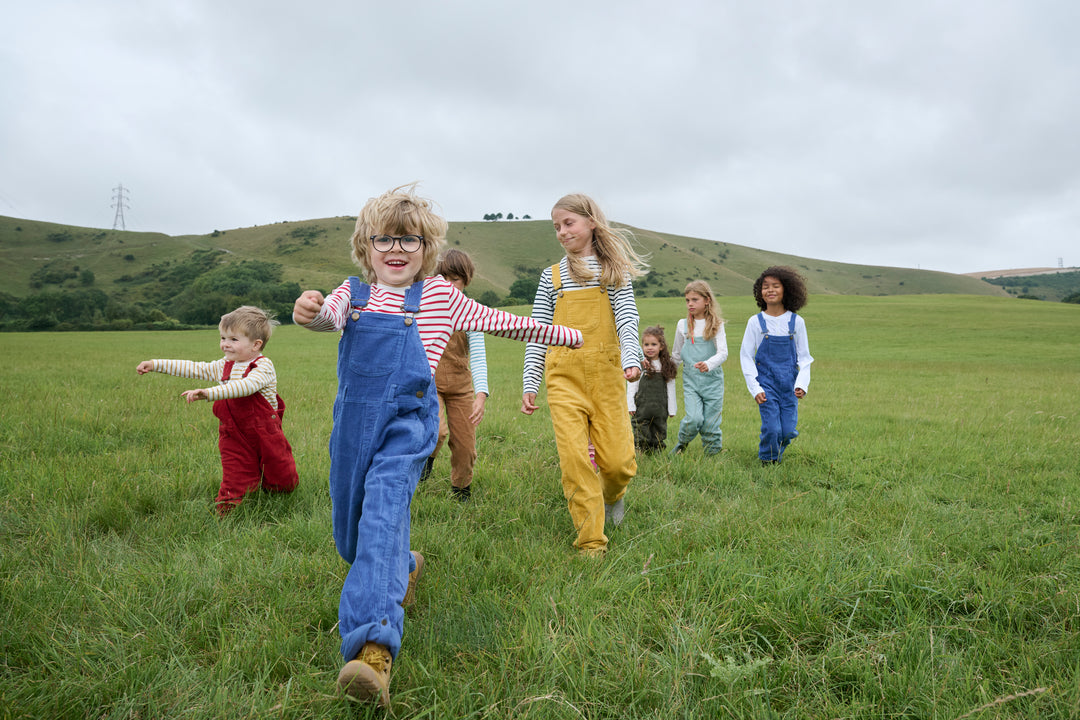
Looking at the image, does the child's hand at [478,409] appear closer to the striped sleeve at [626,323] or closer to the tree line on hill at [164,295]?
the striped sleeve at [626,323]

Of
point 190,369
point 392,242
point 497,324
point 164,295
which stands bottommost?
point 190,369

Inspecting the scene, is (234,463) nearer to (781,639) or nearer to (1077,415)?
(781,639)

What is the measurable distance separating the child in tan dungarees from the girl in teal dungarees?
2841 millimetres

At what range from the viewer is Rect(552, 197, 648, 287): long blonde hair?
425 cm

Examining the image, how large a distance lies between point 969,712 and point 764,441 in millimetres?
4470

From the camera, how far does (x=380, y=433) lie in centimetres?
262

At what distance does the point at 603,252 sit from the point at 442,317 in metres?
1.83

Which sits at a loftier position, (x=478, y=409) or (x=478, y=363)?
(x=478, y=363)

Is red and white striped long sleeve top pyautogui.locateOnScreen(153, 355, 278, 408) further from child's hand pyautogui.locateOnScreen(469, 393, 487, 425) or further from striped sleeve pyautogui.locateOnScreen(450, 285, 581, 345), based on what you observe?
striped sleeve pyautogui.locateOnScreen(450, 285, 581, 345)

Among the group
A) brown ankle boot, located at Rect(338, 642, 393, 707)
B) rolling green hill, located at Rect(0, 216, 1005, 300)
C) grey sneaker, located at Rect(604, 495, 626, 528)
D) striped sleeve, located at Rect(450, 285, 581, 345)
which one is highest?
rolling green hill, located at Rect(0, 216, 1005, 300)

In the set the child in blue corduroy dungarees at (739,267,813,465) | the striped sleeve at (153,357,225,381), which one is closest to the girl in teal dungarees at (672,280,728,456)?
the child in blue corduroy dungarees at (739,267,813,465)

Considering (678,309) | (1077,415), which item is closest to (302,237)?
(678,309)

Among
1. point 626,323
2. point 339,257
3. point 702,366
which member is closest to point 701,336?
point 702,366

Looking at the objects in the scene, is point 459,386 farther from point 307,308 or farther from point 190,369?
point 307,308
